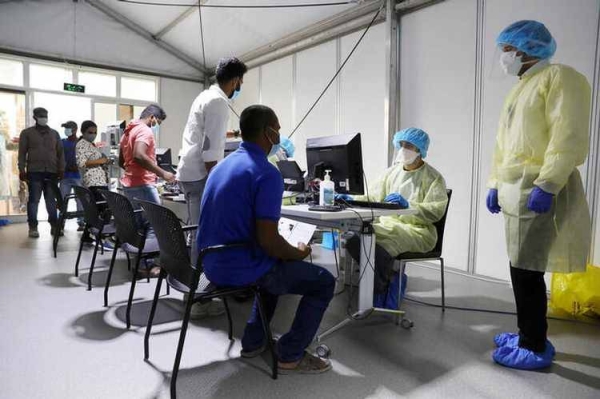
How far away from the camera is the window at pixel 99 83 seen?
6.85 metres

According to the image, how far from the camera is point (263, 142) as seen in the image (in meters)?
1.74

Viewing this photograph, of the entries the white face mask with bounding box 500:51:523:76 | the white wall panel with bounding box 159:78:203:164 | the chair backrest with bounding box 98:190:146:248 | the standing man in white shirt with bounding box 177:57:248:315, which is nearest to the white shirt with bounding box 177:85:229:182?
the standing man in white shirt with bounding box 177:57:248:315

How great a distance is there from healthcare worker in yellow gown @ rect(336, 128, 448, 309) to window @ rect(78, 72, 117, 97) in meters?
5.97

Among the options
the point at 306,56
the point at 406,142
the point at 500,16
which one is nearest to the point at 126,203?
the point at 406,142

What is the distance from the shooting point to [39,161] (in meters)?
5.00

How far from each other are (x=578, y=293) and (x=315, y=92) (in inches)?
155

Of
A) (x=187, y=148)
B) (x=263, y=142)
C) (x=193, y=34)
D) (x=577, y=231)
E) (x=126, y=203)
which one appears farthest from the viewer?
(x=193, y=34)

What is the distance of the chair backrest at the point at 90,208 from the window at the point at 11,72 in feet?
14.0

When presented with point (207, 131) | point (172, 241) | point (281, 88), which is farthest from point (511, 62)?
point (281, 88)

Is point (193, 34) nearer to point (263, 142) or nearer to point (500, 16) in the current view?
point (500, 16)

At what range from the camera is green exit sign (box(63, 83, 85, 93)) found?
253 inches

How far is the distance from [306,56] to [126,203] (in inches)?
159

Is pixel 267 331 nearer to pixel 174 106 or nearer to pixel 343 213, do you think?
pixel 343 213

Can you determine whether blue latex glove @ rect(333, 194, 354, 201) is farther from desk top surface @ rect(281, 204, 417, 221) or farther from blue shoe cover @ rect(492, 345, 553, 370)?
blue shoe cover @ rect(492, 345, 553, 370)
